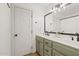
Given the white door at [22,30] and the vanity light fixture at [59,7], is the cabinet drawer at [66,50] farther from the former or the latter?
the vanity light fixture at [59,7]

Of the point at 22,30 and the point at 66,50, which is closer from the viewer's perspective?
the point at 66,50

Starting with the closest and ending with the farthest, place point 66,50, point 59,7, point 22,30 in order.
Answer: point 66,50 < point 22,30 < point 59,7

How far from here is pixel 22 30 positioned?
2.05 meters

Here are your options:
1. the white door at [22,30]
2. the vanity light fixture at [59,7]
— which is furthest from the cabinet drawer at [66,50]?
the vanity light fixture at [59,7]

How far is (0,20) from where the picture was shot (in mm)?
1226

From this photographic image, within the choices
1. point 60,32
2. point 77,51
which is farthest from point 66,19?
point 77,51

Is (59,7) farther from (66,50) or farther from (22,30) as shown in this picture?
A: (66,50)


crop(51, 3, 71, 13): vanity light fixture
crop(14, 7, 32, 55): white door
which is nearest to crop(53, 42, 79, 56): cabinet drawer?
crop(14, 7, 32, 55): white door

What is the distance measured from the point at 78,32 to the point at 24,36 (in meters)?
1.16

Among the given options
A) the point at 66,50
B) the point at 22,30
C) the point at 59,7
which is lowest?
the point at 66,50

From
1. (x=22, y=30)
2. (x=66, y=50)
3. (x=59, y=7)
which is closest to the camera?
(x=66, y=50)

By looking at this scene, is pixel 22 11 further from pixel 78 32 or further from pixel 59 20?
pixel 78 32

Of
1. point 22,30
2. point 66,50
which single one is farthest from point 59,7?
point 66,50

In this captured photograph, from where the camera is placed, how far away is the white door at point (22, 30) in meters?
1.95
